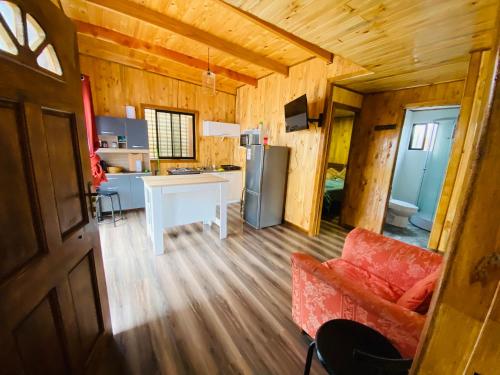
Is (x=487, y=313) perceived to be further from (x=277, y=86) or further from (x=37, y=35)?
(x=277, y=86)

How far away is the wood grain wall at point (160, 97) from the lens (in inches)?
147

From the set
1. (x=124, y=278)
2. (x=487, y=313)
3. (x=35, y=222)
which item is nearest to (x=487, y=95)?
(x=487, y=313)

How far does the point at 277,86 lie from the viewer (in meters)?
3.78

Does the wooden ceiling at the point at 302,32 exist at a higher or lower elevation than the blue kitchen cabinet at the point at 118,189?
higher

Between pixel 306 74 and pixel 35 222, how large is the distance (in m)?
3.57

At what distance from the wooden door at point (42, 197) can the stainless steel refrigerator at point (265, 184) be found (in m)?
2.51

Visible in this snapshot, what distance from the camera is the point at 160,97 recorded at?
430 cm

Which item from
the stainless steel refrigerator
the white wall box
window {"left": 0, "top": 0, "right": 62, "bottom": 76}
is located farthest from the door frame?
window {"left": 0, "top": 0, "right": 62, "bottom": 76}

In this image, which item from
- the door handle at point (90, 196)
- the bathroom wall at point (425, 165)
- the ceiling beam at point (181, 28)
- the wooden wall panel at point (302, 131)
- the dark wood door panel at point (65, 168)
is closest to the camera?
the dark wood door panel at point (65, 168)

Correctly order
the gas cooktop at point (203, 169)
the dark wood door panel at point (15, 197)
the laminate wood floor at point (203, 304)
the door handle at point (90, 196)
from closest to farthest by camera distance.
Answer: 1. the dark wood door panel at point (15, 197)
2. the door handle at point (90, 196)
3. the laminate wood floor at point (203, 304)
4. the gas cooktop at point (203, 169)

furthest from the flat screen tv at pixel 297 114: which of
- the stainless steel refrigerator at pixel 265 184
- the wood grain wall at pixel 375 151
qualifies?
the wood grain wall at pixel 375 151

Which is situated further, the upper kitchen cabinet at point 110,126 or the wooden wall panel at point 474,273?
the upper kitchen cabinet at point 110,126

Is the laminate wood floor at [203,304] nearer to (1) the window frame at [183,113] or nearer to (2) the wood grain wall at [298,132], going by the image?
(2) the wood grain wall at [298,132]

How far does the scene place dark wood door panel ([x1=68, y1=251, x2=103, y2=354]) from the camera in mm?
1058
